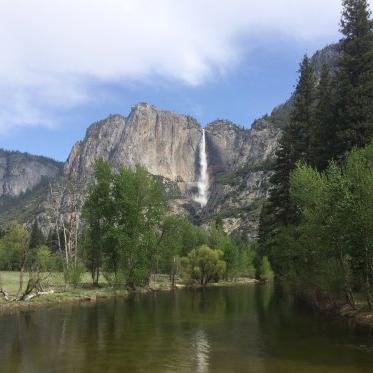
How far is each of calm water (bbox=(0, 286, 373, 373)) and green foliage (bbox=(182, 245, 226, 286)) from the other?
1734 inches

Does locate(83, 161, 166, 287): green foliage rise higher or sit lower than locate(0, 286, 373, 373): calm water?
higher

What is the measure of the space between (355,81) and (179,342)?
109ft

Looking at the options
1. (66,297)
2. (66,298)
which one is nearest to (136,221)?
(66,297)

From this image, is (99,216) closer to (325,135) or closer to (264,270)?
(325,135)

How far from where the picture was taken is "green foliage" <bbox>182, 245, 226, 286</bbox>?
8362 cm

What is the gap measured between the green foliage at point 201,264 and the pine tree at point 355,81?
42.4m

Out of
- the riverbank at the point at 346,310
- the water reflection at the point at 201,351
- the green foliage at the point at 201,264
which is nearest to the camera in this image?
the water reflection at the point at 201,351

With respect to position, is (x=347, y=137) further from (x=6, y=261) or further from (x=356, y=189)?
(x=6, y=261)

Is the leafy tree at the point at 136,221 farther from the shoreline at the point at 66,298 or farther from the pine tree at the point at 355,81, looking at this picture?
the pine tree at the point at 355,81

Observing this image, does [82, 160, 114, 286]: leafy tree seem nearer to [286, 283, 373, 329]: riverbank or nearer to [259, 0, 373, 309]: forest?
[259, 0, 373, 309]: forest

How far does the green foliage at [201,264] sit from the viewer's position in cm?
8362

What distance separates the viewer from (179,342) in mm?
25266

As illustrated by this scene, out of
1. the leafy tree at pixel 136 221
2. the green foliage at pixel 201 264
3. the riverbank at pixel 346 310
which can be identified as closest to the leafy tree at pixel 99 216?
the leafy tree at pixel 136 221

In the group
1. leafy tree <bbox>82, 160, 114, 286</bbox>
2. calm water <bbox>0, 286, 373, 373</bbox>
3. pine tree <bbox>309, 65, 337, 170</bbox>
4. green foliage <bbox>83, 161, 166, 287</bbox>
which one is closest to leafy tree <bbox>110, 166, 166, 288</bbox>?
green foliage <bbox>83, 161, 166, 287</bbox>
